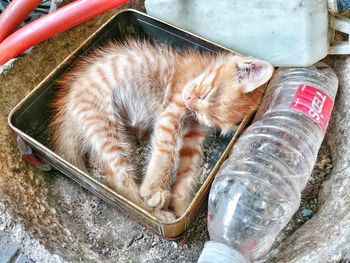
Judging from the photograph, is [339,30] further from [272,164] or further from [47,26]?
[47,26]

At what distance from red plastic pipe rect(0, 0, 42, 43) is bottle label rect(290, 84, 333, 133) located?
2.58ft

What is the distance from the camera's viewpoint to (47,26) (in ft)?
4.28

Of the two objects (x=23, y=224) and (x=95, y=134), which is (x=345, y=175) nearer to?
(x=95, y=134)

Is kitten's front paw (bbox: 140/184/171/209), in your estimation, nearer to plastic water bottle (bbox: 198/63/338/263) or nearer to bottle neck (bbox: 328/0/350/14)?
plastic water bottle (bbox: 198/63/338/263)

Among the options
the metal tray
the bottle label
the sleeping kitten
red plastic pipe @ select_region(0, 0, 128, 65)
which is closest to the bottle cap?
the metal tray

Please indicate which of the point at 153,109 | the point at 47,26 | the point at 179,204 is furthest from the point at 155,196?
the point at 47,26

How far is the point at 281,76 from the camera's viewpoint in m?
1.35

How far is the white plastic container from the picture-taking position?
4.09 feet

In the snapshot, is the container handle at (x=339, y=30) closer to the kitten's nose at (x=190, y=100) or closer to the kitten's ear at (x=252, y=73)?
the kitten's ear at (x=252, y=73)

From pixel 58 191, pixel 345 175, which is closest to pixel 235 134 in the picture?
pixel 345 175

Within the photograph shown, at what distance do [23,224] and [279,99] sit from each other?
2.44ft

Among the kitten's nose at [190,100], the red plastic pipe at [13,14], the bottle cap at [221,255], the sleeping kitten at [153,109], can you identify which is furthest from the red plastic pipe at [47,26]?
the bottle cap at [221,255]

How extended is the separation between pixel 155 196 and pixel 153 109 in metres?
0.31

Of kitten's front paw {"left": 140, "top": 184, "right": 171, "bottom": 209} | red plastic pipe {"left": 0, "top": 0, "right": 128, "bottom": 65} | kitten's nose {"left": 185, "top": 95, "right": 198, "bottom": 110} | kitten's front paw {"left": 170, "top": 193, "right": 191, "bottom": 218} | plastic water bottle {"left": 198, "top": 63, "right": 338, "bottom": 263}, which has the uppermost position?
red plastic pipe {"left": 0, "top": 0, "right": 128, "bottom": 65}
